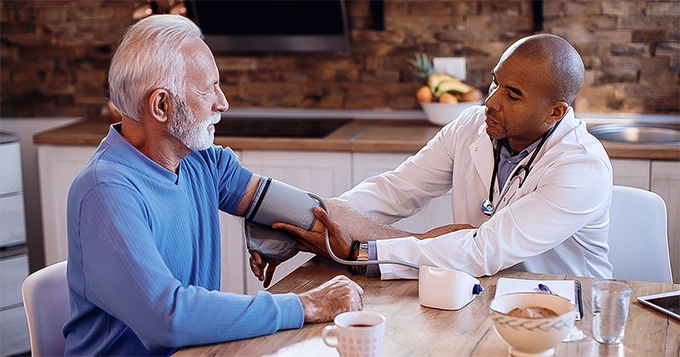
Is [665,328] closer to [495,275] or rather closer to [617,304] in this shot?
[617,304]

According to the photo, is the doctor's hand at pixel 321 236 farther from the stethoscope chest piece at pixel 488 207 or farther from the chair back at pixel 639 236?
the chair back at pixel 639 236

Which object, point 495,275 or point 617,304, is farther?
point 495,275

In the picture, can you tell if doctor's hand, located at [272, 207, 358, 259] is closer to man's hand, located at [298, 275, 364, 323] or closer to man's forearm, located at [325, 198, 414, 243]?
man's forearm, located at [325, 198, 414, 243]

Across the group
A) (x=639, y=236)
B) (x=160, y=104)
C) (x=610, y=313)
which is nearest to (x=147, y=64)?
(x=160, y=104)

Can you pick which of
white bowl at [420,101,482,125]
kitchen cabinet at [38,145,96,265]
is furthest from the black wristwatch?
kitchen cabinet at [38,145,96,265]

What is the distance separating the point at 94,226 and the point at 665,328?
1.06 m

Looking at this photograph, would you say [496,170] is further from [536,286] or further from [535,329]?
[535,329]

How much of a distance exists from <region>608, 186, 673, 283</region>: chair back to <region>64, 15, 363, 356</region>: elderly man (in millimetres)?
905

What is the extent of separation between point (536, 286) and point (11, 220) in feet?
7.56

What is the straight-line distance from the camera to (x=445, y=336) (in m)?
1.44

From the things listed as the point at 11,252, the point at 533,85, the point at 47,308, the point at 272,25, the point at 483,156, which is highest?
the point at 272,25

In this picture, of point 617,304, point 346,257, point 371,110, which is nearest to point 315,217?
point 346,257

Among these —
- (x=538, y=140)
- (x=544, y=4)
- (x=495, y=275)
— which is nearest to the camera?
(x=495, y=275)

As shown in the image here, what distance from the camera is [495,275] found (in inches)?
70.3
